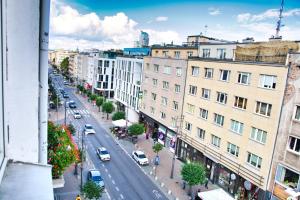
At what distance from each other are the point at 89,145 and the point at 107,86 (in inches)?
1768

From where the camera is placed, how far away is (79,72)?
11169 cm

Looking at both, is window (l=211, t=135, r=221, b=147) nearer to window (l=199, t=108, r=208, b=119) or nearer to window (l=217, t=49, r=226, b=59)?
window (l=199, t=108, r=208, b=119)

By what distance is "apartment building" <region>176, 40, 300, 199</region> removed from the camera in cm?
2334

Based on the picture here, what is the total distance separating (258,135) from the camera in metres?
24.3

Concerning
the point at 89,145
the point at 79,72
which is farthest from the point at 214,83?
the point at 79,72

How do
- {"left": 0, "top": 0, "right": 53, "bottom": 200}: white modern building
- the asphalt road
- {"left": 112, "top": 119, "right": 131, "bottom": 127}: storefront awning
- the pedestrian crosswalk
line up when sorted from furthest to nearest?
the pedestrian crosswalk < {"left": 112, "top": 119, "right": 131, "bottom": 127}: storefront awning < the asphalt road < {"left": 0, "top": 0, "right": 53, "bottom": 200}: white modern building

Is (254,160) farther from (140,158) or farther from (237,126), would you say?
(140,158)

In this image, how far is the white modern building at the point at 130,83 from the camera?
51875mm

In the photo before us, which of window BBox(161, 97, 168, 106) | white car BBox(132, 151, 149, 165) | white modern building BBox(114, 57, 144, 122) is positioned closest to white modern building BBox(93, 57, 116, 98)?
white modern building BBox(114, 57, 144, 122)

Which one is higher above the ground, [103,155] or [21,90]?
[21,90]

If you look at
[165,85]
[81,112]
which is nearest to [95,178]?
[165,85]

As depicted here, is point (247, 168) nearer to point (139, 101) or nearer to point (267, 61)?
point (267, 61)

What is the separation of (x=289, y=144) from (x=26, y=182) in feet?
74.3

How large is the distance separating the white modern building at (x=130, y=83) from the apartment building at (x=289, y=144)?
30.6 meters
